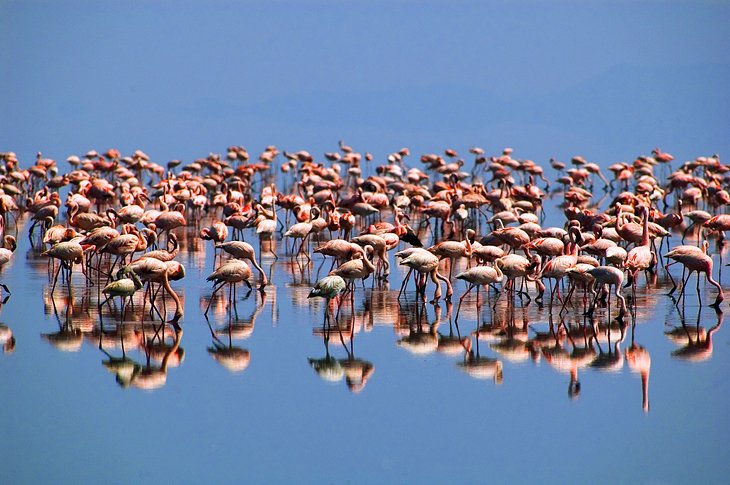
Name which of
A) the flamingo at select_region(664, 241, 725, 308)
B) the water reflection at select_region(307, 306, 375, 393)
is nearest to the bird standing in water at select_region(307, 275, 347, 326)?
the water reflection at select_region(307, 306, 375, 393)

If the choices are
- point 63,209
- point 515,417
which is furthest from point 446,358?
point 63,209

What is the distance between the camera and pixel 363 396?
10.0 meters

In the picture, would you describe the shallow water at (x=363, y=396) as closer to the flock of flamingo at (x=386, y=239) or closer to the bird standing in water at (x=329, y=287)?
the flock of flamingo at (x=386, y=239)

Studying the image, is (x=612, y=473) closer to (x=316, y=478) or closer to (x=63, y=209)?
(x=316, y=478)

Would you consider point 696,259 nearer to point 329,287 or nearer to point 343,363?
point 329,287

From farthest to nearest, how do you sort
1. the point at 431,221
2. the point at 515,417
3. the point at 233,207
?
the point at 431,221 → the point at 233,207 → the point at 515,417

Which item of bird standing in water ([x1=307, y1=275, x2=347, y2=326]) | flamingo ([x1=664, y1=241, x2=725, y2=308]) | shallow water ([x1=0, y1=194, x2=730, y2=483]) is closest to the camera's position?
shallow water ([x1=0, y1=194, x2=730, y2=483])

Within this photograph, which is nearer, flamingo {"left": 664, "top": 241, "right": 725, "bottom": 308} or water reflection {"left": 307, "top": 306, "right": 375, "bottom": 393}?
water reflection {"left": 307, "top": 306, "right": 375, "bottom": 393}

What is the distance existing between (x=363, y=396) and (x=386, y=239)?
6.03 metres

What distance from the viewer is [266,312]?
13.4 m

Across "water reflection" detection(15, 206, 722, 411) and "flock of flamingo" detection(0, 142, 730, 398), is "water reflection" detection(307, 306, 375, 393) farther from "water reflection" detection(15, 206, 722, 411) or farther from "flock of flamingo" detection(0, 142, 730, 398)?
"flock of flamingo" detection(0, 142, 730, 398)

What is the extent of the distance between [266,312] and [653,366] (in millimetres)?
4706

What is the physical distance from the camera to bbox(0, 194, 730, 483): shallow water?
27.6ft

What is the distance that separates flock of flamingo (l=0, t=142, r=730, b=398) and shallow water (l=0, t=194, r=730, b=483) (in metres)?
0.31
